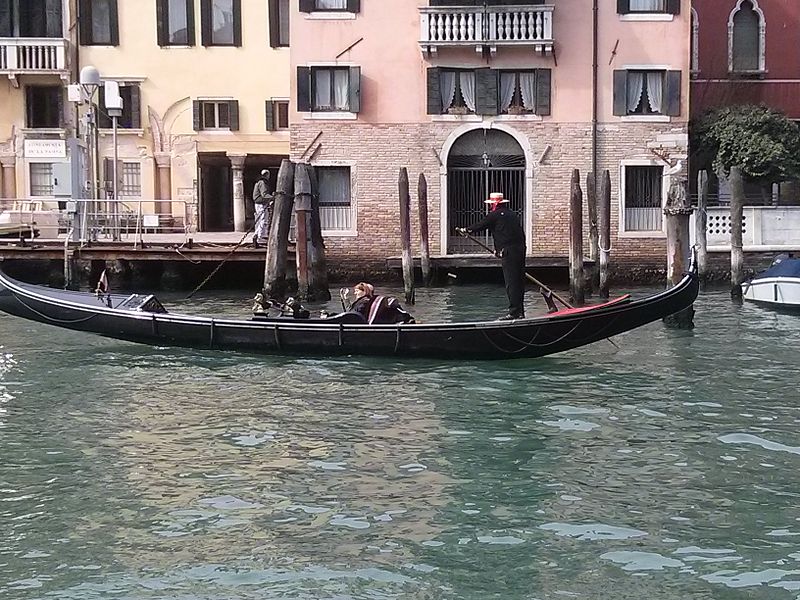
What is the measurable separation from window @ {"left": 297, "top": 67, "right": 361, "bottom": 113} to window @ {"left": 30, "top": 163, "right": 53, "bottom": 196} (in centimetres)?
623

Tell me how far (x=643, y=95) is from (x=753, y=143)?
1897mm

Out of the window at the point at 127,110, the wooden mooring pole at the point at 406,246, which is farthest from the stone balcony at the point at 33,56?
the wooden mooring pole at the point at 406,246

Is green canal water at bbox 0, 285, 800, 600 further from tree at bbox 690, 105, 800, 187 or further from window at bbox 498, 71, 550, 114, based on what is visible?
window at bbox 498, 71, 550, 114

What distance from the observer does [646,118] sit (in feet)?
63.1

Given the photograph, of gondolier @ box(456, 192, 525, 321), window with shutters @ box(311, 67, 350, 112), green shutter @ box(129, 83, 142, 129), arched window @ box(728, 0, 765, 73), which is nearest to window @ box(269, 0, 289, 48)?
green shutter @ box(129, 83, 142, 129)

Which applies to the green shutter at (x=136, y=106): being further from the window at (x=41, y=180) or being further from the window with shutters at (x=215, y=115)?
the window at (x=41, y=180)

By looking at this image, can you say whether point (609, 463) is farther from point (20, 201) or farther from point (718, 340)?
point (20, 201)

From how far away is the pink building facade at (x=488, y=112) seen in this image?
19.1 meters

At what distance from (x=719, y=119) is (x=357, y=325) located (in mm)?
11972

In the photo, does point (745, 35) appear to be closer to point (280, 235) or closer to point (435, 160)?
point (435, 160)

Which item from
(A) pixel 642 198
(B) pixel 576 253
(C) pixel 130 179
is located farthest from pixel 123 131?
(B) pixel 576 253

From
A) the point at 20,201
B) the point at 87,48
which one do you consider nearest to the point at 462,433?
the point at 20,201

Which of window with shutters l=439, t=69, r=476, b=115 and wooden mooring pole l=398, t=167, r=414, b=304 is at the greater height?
window with shutters l=439, t=69, r=476, b=115

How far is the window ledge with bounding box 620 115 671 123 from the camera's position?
19203mm
